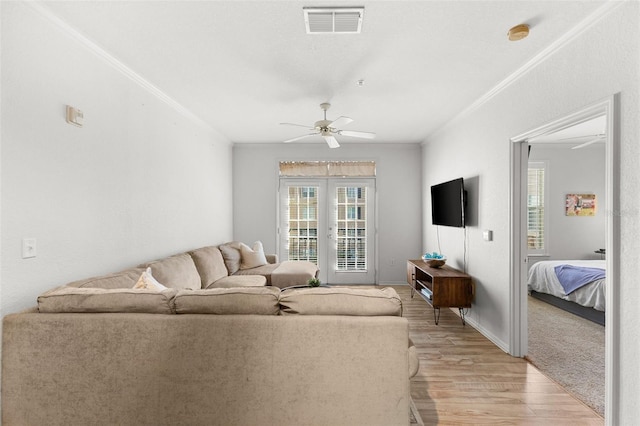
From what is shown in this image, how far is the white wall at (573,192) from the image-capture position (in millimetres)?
5727

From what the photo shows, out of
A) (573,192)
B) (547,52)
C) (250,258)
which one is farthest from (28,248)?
(573,192)

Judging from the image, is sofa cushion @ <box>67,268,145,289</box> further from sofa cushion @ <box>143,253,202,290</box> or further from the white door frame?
the white door frame

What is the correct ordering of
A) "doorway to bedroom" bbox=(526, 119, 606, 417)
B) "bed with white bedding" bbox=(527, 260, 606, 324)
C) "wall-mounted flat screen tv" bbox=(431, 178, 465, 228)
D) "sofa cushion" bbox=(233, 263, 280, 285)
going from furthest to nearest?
"sofa cushion" bbox=(233, 263, 280, 285)
"wall-mounted flat screen tv" bbox=(431, 178, 465, 228)
"bed with white bedding" bbox=(527, 260, 606, 324)
"doorway to bedroom" bbox=(526, 119, 606, 417)

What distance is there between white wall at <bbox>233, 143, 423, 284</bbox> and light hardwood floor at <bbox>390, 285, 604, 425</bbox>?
2.69 metres

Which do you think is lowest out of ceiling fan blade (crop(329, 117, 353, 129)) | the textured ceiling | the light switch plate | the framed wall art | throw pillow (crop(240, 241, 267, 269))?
throw pillow (crop(240, 241, 267, 269))

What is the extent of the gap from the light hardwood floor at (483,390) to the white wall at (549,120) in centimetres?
33

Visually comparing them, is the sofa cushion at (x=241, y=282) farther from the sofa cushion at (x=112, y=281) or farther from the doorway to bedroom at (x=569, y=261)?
the doorway to bedroom at (x=569, y=261)

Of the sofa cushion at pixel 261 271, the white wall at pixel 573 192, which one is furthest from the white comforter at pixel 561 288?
the sofa cushion at pixel 261 271

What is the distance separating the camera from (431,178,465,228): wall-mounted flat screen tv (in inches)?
157

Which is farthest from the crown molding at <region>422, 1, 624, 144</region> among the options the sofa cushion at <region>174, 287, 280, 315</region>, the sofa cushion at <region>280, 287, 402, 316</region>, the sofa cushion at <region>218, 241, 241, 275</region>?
the sofa cushion at <region>218, 241, 241, 275</region>

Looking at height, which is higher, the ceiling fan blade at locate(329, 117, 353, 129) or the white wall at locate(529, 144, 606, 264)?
the ceiling fan blade at locate(329, 117, 353, 129)

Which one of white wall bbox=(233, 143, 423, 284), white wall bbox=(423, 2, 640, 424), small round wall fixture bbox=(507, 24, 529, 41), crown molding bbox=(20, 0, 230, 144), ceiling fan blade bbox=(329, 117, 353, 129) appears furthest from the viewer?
white wall bbox=(233, 143, 423, 284)

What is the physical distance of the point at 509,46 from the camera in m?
2.48

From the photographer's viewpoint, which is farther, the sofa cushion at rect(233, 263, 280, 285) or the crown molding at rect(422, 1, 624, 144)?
the sofa cushion at rect(233, 263, 280, 285)
